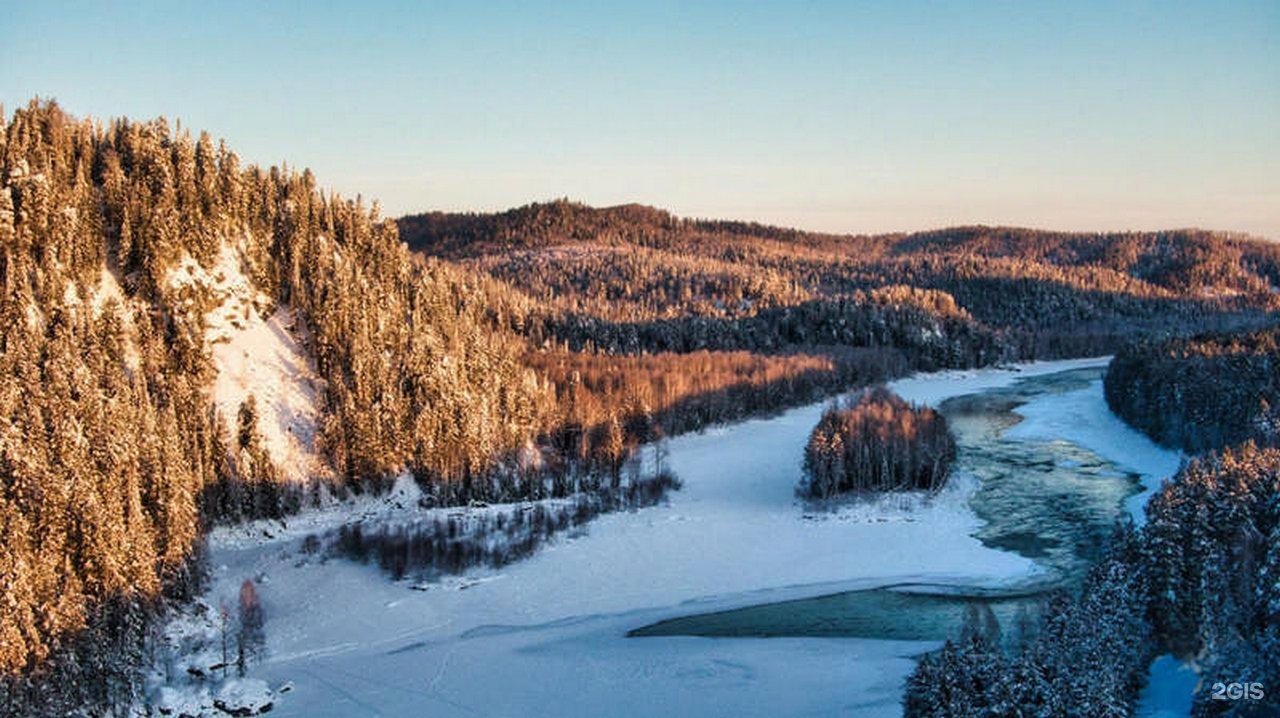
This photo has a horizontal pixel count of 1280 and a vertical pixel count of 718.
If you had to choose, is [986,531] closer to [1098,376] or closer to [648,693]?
[648,693]

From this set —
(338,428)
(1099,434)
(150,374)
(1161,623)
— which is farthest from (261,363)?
(1099,434)

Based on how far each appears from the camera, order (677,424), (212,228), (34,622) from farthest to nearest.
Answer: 1. (677,424)
2. (212,228)
3. (34,622)

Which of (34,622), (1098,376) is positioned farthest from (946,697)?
(1098,376)

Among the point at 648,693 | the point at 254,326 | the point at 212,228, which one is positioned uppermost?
the point at 212,228

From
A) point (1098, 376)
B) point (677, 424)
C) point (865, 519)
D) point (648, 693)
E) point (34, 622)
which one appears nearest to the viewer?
point (34, 622)

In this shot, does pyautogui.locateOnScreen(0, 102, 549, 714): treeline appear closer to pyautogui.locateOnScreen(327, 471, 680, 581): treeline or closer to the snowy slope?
the snowy slope

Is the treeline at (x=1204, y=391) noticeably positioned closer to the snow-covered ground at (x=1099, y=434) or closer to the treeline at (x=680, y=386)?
the snow-covered ground at (x=1099, y=434)

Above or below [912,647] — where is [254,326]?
above
